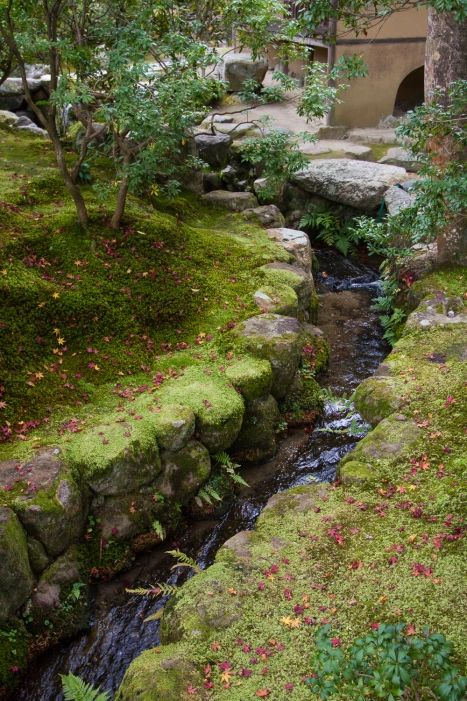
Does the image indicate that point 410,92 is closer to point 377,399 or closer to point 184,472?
point 377,399

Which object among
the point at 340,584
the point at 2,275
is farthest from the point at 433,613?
the point at 2,275

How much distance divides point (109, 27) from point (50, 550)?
7.28 meters

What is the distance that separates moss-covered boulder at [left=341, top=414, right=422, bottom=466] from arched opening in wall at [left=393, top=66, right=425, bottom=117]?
18104mm

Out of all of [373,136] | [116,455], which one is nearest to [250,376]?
[116,455]

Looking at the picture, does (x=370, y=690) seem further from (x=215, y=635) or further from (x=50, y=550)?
(x=50, y=550)

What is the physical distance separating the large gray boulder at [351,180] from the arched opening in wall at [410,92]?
7.97m

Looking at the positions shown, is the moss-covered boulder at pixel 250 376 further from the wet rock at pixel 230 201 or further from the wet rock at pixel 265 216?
the wet rock at pixel 230 201

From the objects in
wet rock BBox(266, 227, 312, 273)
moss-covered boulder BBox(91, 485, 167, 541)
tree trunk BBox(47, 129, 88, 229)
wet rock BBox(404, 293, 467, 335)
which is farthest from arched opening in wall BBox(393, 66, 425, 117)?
moss-covered boulder BBox(91, 485, 167, 541)

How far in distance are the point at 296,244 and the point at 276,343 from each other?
383 cm

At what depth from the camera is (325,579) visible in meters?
5.75

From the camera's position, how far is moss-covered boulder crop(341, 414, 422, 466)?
23.8 ft

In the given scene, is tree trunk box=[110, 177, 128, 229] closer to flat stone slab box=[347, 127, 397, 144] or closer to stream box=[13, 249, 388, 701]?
stream box=[13, 249, 388, 701]

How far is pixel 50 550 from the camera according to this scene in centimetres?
661

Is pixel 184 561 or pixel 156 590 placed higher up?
pixel 156 590
